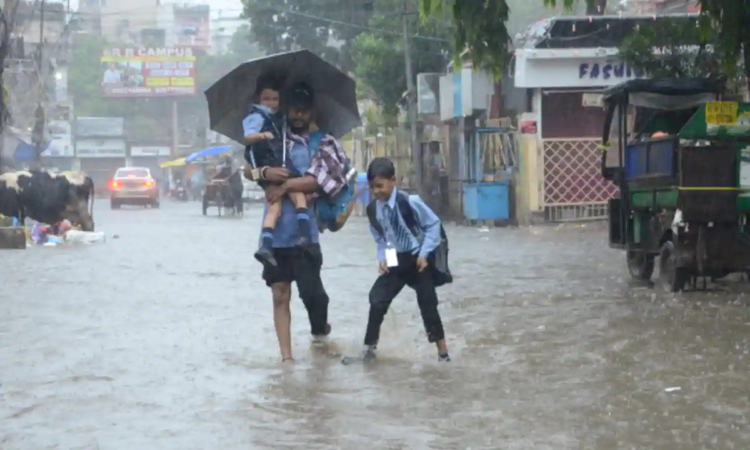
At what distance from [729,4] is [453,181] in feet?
66.8

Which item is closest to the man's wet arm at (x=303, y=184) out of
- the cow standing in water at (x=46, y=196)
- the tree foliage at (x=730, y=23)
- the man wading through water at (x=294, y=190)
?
the man wading through water at (x=294, y=190)

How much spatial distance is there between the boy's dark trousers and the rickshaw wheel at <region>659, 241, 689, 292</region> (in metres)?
4.31

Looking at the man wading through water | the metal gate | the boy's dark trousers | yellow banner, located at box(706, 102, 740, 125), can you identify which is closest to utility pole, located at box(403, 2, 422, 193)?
the metal gate

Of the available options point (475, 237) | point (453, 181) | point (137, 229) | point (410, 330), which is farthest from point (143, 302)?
point (453, 181)

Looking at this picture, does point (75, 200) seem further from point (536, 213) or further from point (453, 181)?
point (453, 181)

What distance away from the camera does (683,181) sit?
448 inches

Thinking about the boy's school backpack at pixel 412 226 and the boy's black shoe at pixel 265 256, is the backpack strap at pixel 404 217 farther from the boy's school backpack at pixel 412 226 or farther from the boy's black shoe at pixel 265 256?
the boy's black shoe at pixel 265 256

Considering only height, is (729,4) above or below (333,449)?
above

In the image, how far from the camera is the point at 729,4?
11977 millimetres

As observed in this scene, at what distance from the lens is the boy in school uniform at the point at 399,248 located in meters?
7.99

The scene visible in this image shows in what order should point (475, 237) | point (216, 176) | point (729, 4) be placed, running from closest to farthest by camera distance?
point (729, 4) < point (475, 237) < point (216, 176)

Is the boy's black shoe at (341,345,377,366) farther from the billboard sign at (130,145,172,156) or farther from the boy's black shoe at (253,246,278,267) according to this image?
the billboard sign at (130,145,172,156)

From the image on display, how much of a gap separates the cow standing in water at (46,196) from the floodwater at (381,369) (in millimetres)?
8425

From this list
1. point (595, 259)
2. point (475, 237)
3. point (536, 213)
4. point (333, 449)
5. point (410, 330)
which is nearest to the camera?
point (333, 449)
